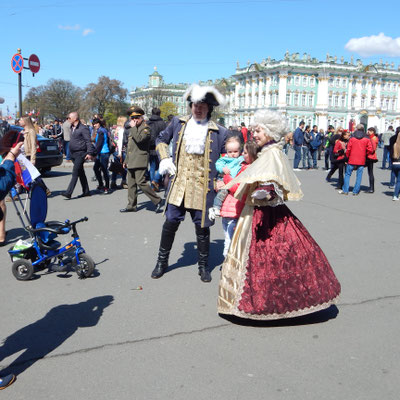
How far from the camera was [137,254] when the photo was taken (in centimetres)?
590

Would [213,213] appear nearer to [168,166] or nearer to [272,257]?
[168,166]

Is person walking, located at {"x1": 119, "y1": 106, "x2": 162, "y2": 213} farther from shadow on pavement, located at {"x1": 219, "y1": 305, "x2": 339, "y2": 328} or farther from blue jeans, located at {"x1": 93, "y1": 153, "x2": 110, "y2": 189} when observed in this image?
shadow on pavement, located at {"x1": 219, "y1": 305, "x2": 339, "y2": 328}

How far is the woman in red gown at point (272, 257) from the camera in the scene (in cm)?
366

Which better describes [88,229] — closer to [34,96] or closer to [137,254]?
[137,254]

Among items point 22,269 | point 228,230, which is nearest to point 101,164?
point 22,269

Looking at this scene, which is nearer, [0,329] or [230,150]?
[0,329]

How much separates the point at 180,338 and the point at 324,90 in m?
95.7

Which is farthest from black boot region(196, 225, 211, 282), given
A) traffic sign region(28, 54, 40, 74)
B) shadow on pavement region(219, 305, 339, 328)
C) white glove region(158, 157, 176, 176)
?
traffic sign region(28, 54, 40, 74)

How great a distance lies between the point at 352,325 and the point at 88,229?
4641 millimetres

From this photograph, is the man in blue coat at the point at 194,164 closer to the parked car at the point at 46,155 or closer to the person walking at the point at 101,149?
the person walking at the point at 101,149

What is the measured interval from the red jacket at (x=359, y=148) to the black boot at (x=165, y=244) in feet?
27.1

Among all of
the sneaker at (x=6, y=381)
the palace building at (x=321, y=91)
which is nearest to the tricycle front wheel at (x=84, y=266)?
the sneaker at (x=6, y=381)

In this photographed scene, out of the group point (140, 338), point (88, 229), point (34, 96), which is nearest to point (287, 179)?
point (140, 338)

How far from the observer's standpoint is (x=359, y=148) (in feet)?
38.9
